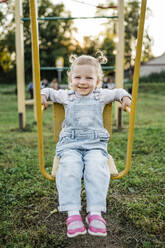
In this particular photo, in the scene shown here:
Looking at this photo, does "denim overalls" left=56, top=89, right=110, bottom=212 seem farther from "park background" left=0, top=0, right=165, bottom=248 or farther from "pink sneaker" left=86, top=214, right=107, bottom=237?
"park background" left=0, top=0, right=165, bottom=248

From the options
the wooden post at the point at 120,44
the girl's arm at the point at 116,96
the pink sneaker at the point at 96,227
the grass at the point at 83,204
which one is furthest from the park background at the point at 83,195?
the girl's arm at the point at 116,96

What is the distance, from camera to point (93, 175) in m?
1.87

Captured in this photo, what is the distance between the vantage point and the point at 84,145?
83.3 inches

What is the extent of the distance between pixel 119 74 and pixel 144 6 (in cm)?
379

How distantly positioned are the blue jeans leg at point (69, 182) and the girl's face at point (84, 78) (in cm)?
59

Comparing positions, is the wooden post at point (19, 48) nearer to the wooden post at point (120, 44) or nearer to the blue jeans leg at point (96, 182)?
the wooden post at point (120, 44)

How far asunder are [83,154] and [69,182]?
31 cm

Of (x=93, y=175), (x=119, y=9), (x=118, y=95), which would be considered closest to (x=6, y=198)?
(x=93, y=175)

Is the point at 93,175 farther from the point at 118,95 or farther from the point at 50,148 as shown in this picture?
the point at 50,148

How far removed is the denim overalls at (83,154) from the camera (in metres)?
1.83

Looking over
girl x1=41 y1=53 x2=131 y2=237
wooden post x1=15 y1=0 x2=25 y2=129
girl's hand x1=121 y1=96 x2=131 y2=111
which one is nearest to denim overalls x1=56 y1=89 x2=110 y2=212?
girl x1=41 y1=53 x2=131 y2=237

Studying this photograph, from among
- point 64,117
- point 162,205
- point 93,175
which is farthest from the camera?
point 162,205

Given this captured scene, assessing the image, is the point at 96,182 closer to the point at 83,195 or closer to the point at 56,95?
the point at 56,95

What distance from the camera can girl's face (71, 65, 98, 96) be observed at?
2.24 m
